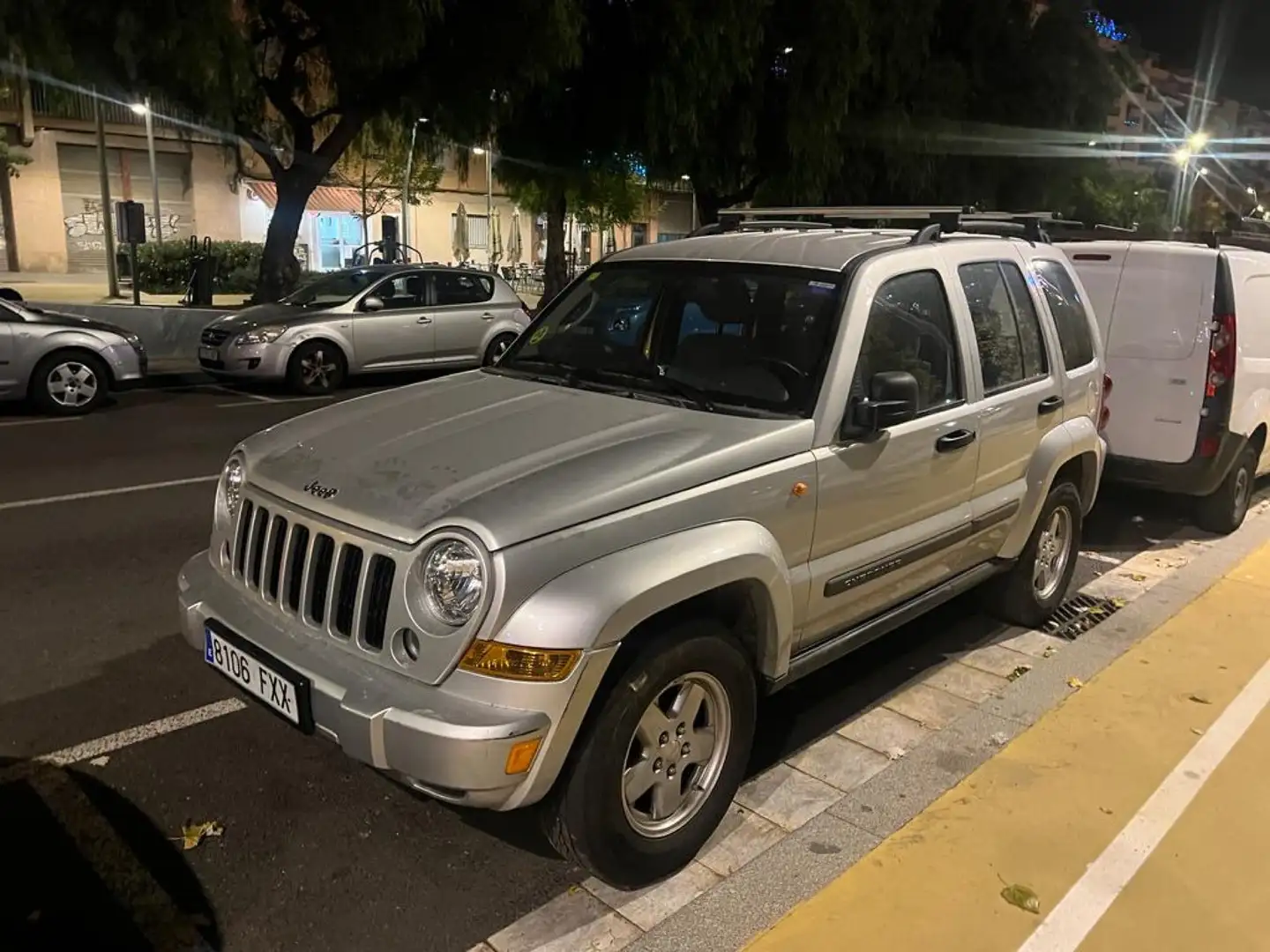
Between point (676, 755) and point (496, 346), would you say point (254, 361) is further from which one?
point (676, 755)

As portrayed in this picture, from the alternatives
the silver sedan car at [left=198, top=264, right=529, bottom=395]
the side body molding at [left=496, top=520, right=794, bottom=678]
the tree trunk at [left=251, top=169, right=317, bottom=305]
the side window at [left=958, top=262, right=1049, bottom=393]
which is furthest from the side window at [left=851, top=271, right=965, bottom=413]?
the tree trunk at [left=251, top=169, right=317, bottom=305]

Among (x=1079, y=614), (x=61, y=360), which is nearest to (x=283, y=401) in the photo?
(x=61, y=360)

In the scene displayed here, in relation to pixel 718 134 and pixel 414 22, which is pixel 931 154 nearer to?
pixel 718 134

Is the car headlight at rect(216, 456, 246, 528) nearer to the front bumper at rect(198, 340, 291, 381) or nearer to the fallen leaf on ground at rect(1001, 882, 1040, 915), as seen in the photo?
the fallen leaf on ground at rect(1001, 882, 1040, 915)

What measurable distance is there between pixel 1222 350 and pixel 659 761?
521cm

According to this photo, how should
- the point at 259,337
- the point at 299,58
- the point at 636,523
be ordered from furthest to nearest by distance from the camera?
the point at 299,58
the point at 259,337
the point at 636,523

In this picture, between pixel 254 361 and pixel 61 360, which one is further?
pixel 254 361

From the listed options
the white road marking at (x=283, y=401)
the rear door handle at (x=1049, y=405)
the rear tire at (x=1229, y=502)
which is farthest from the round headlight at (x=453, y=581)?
the white road marking at (x=283, y=401)

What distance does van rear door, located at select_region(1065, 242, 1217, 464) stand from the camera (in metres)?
6.62

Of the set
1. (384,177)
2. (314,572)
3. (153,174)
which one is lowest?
(314,572)

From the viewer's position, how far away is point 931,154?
782 inches

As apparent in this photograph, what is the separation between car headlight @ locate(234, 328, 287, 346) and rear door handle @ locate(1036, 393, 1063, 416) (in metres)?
9.50

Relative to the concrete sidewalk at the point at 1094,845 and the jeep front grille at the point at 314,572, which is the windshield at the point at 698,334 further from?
the concrete sidewalk at the point at 1094,845

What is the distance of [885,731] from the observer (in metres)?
4.23
